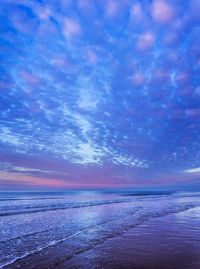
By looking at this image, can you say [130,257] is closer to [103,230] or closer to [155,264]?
[155,264]

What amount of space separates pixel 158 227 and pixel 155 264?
733cm

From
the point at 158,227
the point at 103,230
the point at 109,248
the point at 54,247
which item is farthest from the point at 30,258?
the point at 158,227

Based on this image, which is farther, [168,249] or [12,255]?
[168,249]

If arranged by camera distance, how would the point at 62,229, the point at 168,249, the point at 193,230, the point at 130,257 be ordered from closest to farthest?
the point at 130,257 → the point at 168,249 → the point at 193,230 → the point at 62,229

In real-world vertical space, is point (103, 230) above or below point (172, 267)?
above

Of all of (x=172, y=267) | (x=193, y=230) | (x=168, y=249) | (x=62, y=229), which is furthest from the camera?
(x=62, y=229)

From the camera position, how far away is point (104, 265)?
775 centimetres

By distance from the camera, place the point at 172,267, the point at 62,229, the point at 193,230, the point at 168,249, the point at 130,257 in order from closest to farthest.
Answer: the point at 172,267 → the point at 130,257 → the point at 168,249 → the point at 193,230 → the point at 62,229

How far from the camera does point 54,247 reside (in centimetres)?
1022

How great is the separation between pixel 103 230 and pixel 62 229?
8.70 ft

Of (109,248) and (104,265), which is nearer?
(104,265)

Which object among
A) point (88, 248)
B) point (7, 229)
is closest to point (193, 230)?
point (88, 248)

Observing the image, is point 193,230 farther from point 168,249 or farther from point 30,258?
point 30,258

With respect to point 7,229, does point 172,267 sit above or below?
below
